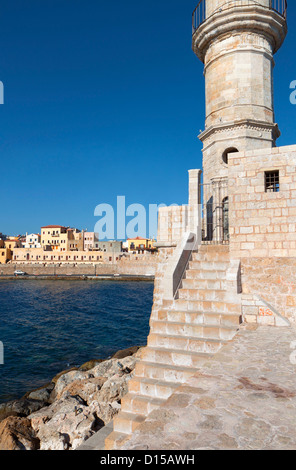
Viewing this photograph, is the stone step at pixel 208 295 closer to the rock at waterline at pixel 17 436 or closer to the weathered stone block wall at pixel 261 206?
the weathered stone block wall at pixel 261 206

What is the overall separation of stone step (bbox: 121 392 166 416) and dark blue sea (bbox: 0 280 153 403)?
7.59 meters

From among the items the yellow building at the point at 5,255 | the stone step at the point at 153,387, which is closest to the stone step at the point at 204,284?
the stone step at the point at 153,387

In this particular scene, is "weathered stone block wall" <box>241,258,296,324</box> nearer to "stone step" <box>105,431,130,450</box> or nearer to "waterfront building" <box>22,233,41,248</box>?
"stone step" <box>105,431,130,450</box>

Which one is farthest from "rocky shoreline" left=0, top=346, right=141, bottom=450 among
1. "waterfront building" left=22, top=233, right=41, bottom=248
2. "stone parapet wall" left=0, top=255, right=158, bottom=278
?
"waterfront building" left=22, top=233, right=41, bottom=248

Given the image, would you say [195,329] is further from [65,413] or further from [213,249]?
[65,413]

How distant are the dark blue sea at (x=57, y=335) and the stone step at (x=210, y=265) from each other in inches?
314

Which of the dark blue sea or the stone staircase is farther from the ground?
the stone staircase

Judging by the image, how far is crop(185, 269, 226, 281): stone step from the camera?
24.1ft

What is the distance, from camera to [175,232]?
Answer: 9.09 metres

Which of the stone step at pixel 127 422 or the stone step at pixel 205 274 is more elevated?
the stone step at pixel 205 274

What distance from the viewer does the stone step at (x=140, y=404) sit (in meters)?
4.91

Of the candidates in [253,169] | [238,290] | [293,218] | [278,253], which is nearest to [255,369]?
[238,290]

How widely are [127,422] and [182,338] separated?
1645mm

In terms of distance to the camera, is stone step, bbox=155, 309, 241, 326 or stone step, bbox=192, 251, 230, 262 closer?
stone step, bbox=155, 309, 241, 326
